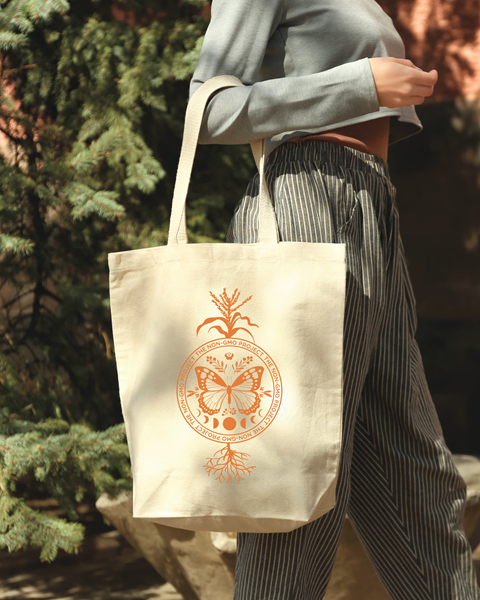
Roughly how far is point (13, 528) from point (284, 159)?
1.30 meters

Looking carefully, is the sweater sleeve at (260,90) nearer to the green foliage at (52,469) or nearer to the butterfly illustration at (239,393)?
the butterfly illustration at (239,393)

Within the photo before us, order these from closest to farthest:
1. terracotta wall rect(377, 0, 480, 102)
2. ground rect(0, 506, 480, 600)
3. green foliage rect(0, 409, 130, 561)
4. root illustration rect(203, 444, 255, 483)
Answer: root illustration rect(203, 444, 255, 483) → green foliage rect(0, 409, 130, 561) → ground rect(0, 506, 480, 600) → terracotta wall rect(377, 0, 480, 102)

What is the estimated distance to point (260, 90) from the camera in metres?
1.07

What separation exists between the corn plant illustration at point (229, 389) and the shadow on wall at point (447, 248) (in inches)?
74.9

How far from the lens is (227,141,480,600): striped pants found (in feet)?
3.58

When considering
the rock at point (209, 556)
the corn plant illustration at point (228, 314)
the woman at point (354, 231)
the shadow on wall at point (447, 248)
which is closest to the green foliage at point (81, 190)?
the rock at point (209, 556)

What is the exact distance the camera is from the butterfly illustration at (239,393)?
1.01 meters

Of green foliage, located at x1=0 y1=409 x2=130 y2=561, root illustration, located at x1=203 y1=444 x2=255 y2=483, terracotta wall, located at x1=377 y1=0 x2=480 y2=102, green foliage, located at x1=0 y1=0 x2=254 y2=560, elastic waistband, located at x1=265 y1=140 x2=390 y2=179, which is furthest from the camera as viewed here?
terracotta wall, located at x1=377 y1=0 x2=480 y2=102

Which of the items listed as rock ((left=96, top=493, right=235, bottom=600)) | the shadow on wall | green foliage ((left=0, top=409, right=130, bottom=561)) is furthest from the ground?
the shadow on wall

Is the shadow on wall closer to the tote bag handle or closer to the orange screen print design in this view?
the tote bag handle

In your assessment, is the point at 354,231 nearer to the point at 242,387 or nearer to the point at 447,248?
the point at 242,387

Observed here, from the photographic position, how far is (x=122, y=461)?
77.0 inches

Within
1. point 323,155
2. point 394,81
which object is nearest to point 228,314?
point 323,155

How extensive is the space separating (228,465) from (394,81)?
66 cm
